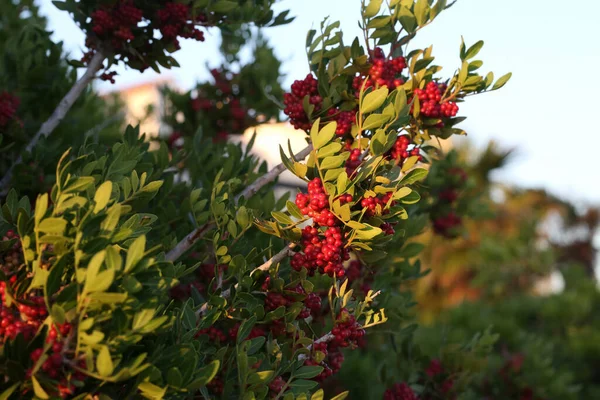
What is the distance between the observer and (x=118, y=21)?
104 inches

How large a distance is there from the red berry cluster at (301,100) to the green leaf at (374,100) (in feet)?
1.20

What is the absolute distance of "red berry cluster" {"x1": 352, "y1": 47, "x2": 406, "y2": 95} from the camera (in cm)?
230

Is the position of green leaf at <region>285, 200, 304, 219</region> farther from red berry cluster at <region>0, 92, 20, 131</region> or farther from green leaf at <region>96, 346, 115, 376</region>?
red berry cluster at <region>0, 92, 20, 131</region>

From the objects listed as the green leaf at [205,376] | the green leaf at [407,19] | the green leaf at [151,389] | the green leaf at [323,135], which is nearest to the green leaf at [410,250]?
the green leaf at [407,19]

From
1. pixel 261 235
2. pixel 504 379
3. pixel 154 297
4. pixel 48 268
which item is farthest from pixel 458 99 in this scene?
pixel 504 379

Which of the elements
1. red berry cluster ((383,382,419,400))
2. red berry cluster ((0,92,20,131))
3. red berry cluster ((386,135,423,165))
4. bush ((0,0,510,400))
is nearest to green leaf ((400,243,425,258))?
bush ((0,0,510,400))

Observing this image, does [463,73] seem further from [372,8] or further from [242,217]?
[242,217]

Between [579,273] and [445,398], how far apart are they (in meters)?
6.58

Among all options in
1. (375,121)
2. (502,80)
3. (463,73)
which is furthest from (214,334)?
(502,80)

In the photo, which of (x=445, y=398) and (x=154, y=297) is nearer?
(x=154, y=297)

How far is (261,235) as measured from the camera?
2.76m

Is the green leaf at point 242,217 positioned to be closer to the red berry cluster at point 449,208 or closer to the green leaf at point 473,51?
the green leaf at point 473,51

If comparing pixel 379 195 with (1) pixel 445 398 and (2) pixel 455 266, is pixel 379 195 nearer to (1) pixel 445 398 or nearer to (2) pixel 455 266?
(1) pixel 445 398

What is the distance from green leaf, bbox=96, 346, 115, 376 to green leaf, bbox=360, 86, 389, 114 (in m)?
1.01
